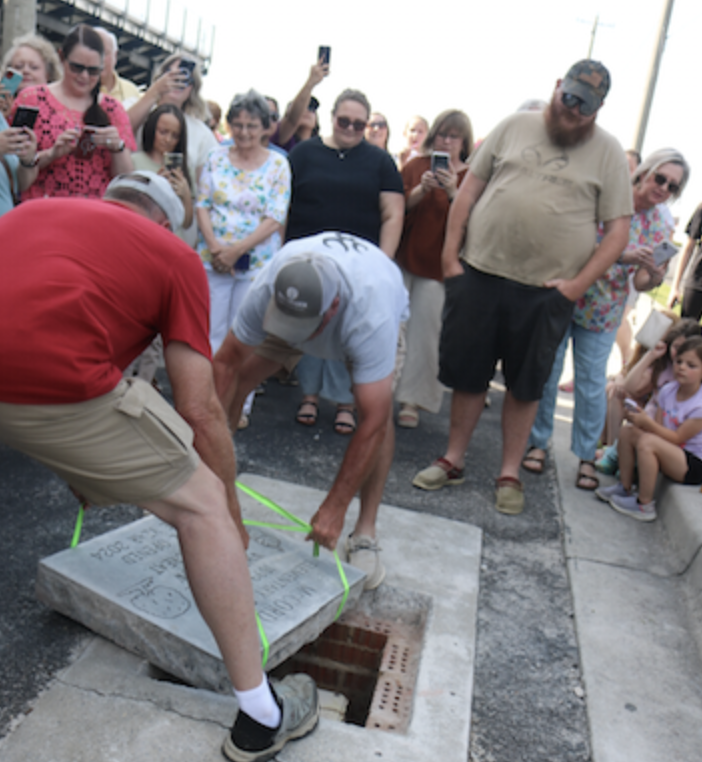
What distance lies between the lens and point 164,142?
4328 millimetres

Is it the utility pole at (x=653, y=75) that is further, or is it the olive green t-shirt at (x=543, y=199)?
the utility pole at (x=653, y=75)

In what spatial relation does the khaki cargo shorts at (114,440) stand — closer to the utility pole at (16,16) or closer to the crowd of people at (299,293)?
the crowd of people at (299,293)

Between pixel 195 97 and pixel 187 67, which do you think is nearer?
pixel 187 67

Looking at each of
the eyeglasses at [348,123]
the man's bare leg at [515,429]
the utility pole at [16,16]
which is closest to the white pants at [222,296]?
the eyeglasses at [348,123]

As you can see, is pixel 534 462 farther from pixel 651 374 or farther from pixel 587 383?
pixel 651 374

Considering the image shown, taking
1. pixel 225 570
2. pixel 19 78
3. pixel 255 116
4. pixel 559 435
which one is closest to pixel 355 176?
pixel 255 116

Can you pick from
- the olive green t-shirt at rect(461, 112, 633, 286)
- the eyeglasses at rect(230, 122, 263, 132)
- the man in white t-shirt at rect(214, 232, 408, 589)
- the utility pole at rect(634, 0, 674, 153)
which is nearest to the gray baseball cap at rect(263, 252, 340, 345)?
the man in white t-shirt at rect(214, 232, 408, 589)

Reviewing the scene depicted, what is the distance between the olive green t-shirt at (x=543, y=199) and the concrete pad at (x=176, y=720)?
1.83m

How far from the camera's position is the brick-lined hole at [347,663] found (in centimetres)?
273

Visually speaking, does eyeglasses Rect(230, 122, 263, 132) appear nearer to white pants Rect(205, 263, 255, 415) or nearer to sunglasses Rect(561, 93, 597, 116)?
white pants Rect(205, 263, 255, 415)

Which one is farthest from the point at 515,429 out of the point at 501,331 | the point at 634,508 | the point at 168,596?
the point at 168,596

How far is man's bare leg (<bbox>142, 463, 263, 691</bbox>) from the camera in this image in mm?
1707

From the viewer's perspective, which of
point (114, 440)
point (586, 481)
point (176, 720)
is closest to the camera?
point (114, 440)

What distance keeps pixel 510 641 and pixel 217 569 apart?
140 cm
